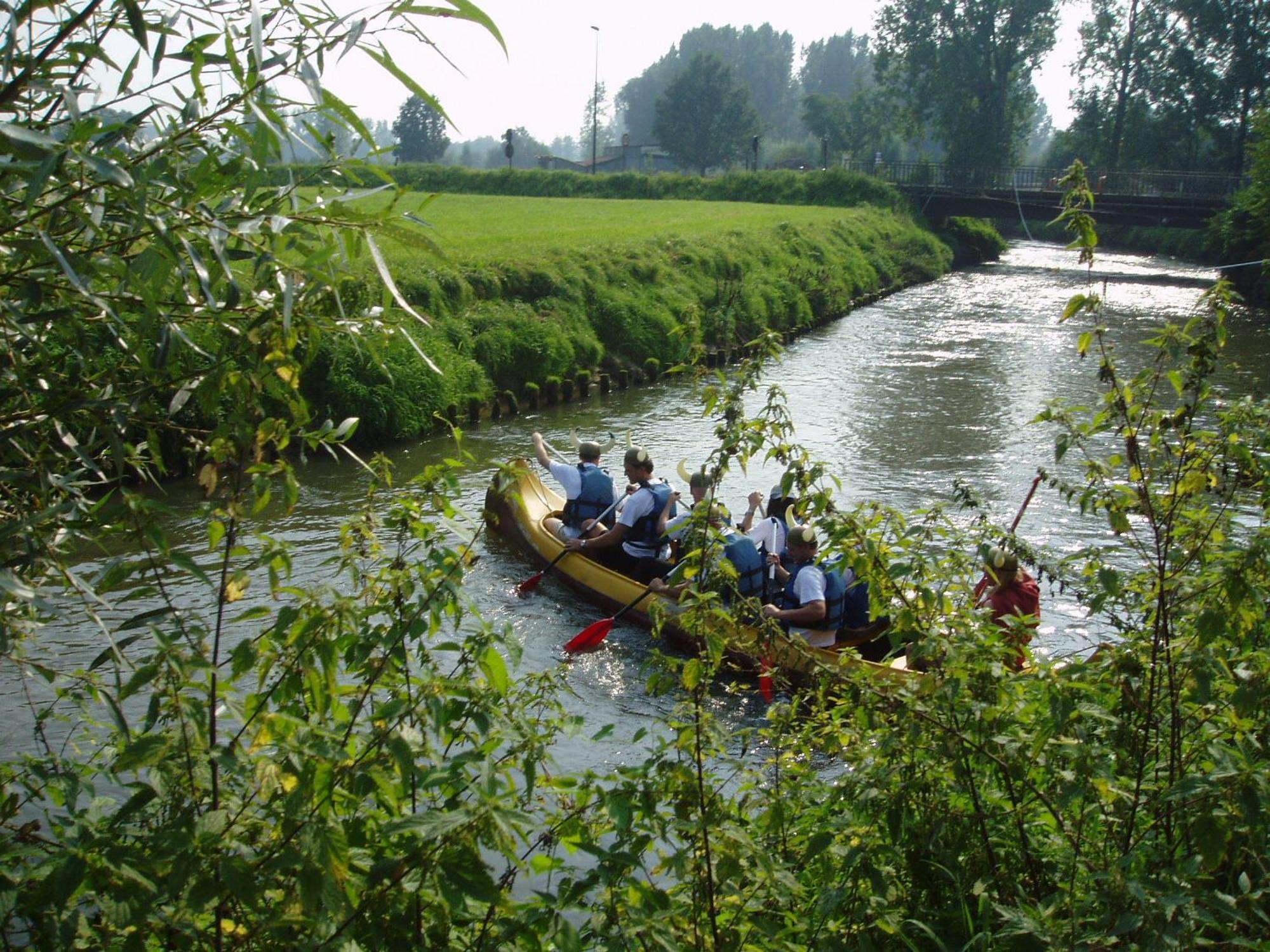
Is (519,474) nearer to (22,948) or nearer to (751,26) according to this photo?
(22,948)

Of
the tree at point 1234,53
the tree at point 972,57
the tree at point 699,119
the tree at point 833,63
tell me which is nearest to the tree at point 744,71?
the tree at point 833,63

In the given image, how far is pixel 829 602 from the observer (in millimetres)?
7434

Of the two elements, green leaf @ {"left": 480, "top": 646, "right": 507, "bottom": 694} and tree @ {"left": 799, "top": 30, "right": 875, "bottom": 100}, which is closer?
green leaf @ {"left": 480, "top": 646, "right": 507, "bottom": 694}

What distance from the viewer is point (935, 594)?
341cm

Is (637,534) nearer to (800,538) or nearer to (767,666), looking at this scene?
(800,538)

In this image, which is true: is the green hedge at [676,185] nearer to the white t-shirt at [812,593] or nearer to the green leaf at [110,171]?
the white t-shirt at [812,593]

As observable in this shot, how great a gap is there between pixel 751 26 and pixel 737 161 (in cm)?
7676

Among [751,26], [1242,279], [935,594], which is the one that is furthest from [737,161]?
[935,594]

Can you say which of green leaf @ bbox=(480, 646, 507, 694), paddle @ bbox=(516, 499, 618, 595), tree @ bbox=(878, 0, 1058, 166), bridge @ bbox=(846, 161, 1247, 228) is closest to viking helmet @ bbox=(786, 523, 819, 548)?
paddle @ bbox=(516, 499, 618, 595)

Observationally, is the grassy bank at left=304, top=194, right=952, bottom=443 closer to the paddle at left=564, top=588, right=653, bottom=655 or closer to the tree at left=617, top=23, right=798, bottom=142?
the paddle at left=564, top=588, right=653, bottom=655

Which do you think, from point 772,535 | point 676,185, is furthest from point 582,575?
point 676,185

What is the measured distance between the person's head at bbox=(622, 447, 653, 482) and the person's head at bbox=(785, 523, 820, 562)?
212 cm

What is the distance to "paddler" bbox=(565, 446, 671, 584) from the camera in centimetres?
930

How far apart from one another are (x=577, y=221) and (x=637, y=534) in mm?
22378
